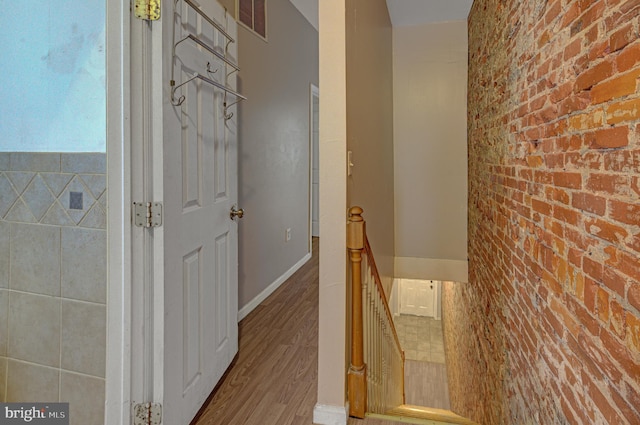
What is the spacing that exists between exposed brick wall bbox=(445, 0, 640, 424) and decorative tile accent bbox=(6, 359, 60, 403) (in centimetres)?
191

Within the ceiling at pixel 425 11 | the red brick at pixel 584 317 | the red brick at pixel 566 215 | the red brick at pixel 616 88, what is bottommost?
the red brick at pixel 584 317

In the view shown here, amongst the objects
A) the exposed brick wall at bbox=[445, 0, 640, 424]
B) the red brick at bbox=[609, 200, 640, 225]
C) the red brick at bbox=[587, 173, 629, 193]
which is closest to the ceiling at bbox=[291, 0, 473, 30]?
the exposed brick wall at bbox=[445, 0, 640, 424]

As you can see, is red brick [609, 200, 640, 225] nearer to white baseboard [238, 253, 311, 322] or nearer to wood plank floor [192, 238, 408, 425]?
wood plank floor [192, 238, 408, 425]

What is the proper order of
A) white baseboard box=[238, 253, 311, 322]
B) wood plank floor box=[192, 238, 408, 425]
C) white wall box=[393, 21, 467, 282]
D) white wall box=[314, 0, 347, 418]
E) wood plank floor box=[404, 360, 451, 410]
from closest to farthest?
white wall box=[314, 0, 347, 418] → wood plank floor box=[192, 238, 408, 425] → white baseboard box=[238, 253, 311, 322] → white wall box=[393, 21, 467, 282] → wood plank floor box=[404, 360, 451, 410]

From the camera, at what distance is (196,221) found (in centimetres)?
180

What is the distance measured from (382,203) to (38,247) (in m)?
2.56

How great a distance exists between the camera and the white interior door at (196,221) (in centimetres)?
157

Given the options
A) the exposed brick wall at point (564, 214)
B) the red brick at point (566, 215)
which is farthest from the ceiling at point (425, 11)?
the red brick at point (566, 215)

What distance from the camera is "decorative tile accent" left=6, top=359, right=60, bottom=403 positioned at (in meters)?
1.59

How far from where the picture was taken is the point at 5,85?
64.4 inches

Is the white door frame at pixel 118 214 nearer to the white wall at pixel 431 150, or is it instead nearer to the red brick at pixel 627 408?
the red brick at pixel 627 408

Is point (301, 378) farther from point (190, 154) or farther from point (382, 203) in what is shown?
point (382, 203)

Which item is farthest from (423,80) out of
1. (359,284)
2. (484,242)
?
(359,284)

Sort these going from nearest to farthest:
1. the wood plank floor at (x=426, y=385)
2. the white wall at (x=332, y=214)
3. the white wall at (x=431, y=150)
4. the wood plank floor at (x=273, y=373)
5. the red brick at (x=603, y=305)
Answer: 1. the red brick at (x=603, y=305)
2. the white wall at (x=332, y=214)
3. the wood plank floor at (x=273, y=373)
4. the white wall at (x=431, y=150)
5. the wood plank floor at (x=426, y=385)
